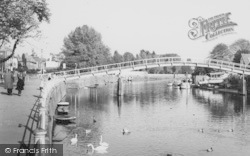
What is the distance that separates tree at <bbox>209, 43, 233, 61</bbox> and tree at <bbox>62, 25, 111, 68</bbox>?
4995 centimetres

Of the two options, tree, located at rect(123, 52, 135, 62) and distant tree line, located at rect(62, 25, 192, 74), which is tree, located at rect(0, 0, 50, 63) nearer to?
distant tree line, located at rect(62, 25, 192, 74)

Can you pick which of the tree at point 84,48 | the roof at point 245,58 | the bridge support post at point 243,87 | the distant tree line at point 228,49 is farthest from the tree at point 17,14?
the distant tree line at point 228,49

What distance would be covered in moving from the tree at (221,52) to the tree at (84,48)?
49954 millimetres

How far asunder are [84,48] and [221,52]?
6193 cm

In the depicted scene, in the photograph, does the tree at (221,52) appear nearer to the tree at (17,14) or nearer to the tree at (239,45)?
the tree at (239,45)

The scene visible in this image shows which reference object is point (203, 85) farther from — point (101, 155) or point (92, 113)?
point (101, 155)

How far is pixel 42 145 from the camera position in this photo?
11.2 meters

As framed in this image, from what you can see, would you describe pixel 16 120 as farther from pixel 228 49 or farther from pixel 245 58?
pixel 228 49

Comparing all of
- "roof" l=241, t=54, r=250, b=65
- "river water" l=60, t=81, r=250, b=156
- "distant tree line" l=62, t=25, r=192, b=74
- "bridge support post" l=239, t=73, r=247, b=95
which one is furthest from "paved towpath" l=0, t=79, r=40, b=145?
"roof" l=241, t=54, r=250, b=65

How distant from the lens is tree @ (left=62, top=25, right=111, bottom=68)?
3334 inches

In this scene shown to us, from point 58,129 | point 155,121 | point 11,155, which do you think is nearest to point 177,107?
point 155,121

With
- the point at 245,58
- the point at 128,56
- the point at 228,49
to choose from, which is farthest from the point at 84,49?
the point at 128,56

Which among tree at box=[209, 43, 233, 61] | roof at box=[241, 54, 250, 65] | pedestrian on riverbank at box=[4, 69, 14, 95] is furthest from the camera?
tree at box=[209, 43, 233, 61]

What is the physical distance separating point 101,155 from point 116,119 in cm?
1594
